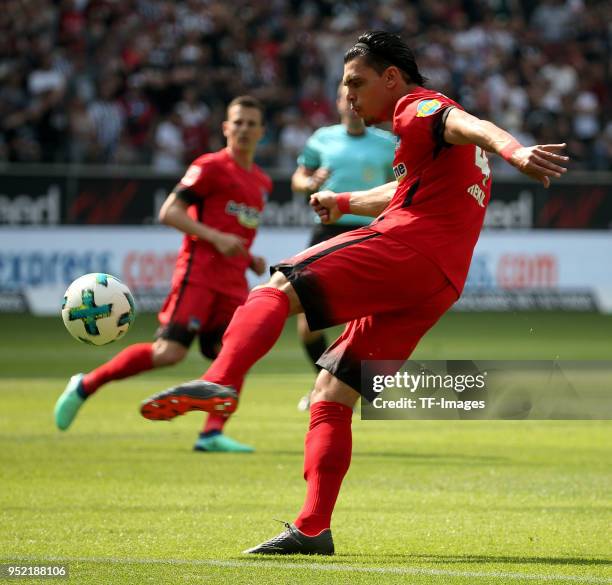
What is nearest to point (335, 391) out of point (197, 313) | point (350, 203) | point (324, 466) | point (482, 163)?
point (324, 466)

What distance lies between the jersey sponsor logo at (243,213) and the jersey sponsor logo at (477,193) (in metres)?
4.89

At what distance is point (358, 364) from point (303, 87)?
2027 cm

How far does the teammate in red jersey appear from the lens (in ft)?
32.6

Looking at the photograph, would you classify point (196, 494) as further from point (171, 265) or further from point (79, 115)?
point (79, 115)

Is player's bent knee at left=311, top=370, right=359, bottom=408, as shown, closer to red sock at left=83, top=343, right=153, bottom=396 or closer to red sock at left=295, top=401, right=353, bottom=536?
red sock at left=295, top=401, right=353, bottom=536

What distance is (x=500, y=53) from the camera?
28.0 meters

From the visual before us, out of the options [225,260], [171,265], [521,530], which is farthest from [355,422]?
[171,265]

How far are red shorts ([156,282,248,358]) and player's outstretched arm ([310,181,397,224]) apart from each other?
397 cm

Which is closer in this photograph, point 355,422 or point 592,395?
point 592,395

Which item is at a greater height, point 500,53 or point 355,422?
point 500,53

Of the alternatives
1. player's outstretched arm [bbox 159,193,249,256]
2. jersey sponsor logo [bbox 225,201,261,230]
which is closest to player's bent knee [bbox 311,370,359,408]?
player's outstretched arm [bbox 159,193,249,256]

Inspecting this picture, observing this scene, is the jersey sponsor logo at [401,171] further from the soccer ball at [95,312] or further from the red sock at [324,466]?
the soccer ball at [95,312]

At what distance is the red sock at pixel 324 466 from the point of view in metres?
5.84

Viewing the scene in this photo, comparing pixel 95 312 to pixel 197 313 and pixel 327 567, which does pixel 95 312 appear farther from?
pixel 197 313
